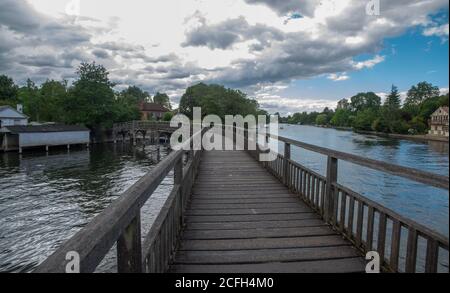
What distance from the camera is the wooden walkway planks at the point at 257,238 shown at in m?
3.04

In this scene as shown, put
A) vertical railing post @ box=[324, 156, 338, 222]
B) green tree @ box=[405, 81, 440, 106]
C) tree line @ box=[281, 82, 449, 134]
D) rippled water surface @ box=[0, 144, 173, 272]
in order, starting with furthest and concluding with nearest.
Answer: green tree @ box=[405, 81, 440, 106] < tree line @ box=[281, 82, 449, 134] < rippled water surface @ box=[0, 144, 173, 272] < vertical railing post @ box=[324, 156, 338, 222]

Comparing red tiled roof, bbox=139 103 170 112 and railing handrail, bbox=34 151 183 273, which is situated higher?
red tiled roof, bbox=139 103 170 112

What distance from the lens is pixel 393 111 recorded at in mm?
85625

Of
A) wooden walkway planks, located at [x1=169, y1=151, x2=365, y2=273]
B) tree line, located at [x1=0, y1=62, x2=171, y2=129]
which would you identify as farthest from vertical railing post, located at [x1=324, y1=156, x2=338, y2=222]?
tree line, located at [x1=0, y1=62, x2=171, y2=129]

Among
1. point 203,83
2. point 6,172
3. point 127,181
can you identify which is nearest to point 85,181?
point 127,181

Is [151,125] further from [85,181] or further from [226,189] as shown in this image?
[226,189]

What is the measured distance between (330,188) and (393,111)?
94701 mm

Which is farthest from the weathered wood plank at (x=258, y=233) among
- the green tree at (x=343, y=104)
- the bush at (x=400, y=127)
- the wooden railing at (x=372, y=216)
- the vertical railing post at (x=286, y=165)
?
the green tree at (x=343, y=104)

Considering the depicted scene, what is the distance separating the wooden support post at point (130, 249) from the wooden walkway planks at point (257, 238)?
1.37 metres

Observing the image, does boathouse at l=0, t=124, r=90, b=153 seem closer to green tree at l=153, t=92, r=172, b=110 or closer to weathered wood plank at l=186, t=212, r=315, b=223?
weathered wood plank at l=186, t=212, r=315, b=223

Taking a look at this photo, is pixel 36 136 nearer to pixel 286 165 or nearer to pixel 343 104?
pixel 286 165

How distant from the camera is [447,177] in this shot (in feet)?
5.87

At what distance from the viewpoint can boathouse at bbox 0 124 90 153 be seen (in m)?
34.5

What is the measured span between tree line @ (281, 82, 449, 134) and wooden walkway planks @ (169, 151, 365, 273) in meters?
52.9
